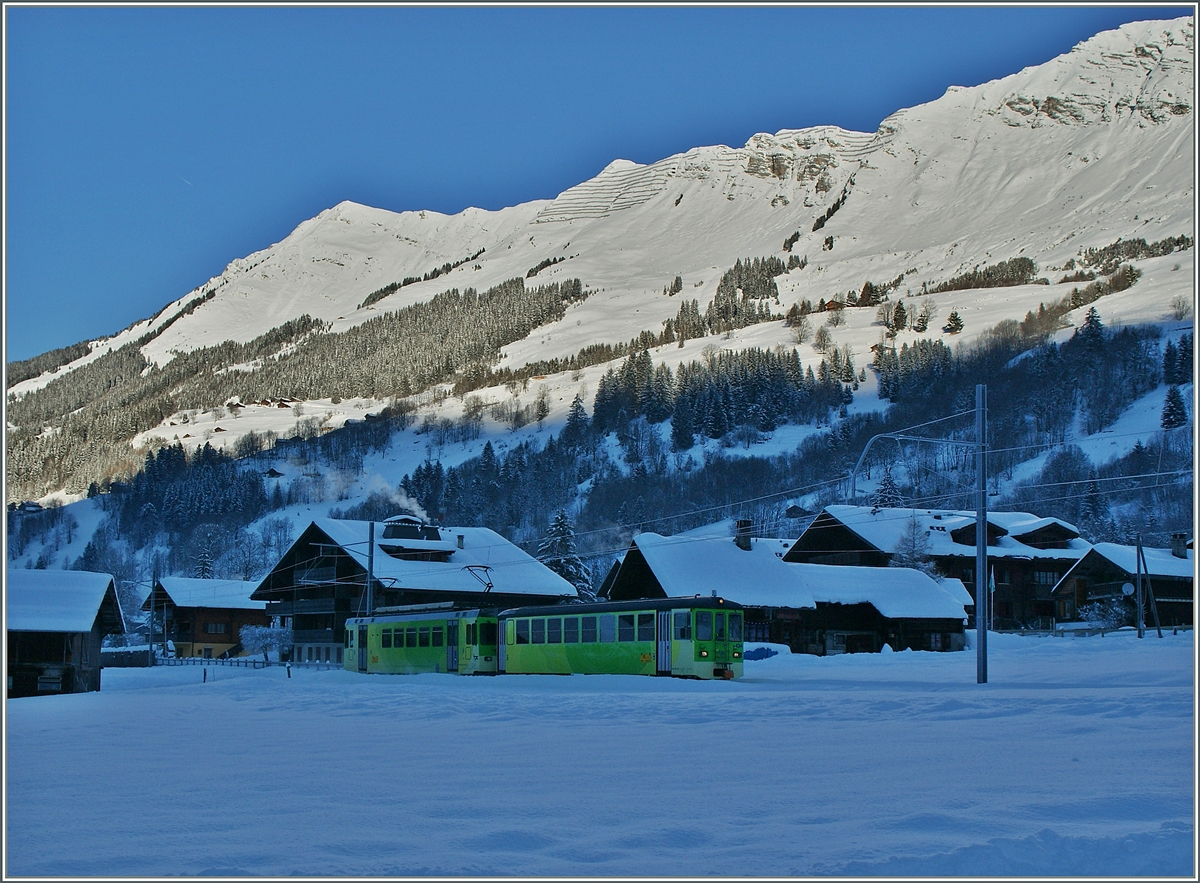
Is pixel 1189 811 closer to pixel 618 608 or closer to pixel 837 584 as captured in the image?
pixel 618 608

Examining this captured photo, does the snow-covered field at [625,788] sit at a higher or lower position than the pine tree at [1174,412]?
lower

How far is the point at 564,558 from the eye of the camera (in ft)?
261

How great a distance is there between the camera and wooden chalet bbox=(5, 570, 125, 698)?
4053cm

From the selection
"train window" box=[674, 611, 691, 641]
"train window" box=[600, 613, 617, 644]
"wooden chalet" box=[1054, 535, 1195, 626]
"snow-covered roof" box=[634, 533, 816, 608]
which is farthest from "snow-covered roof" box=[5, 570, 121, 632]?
"wooden chalet" box=[1054, 535, 1195, 626]

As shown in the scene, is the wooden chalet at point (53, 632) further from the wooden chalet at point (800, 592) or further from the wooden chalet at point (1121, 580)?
the wooden chalet at point (1121, 580)

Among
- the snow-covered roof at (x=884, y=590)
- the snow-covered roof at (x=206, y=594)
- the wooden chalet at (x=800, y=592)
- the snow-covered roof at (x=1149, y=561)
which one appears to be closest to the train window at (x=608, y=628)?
the wooden chalet at (x=800, y=592)

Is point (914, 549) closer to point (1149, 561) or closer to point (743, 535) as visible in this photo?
point (1149, 561)

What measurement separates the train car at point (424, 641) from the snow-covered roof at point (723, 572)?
1275cm

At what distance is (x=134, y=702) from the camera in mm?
29156

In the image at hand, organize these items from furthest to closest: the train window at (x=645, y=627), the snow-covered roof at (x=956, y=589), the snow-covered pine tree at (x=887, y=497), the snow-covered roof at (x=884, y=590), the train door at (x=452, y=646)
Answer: the snow-covered pine tree at (x=887, y=497), the snow-covered roof at (x=956, y=589), the snow-covered roof at (x=884, y=590), the train door at (x=452, y=646), the train window at (x=645, y=627)

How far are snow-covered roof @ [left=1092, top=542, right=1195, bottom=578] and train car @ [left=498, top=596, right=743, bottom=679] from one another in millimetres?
49598

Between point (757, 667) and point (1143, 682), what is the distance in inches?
738

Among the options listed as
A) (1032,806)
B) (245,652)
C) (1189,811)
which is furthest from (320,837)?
(245,652)

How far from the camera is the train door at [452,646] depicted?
1670 inches
